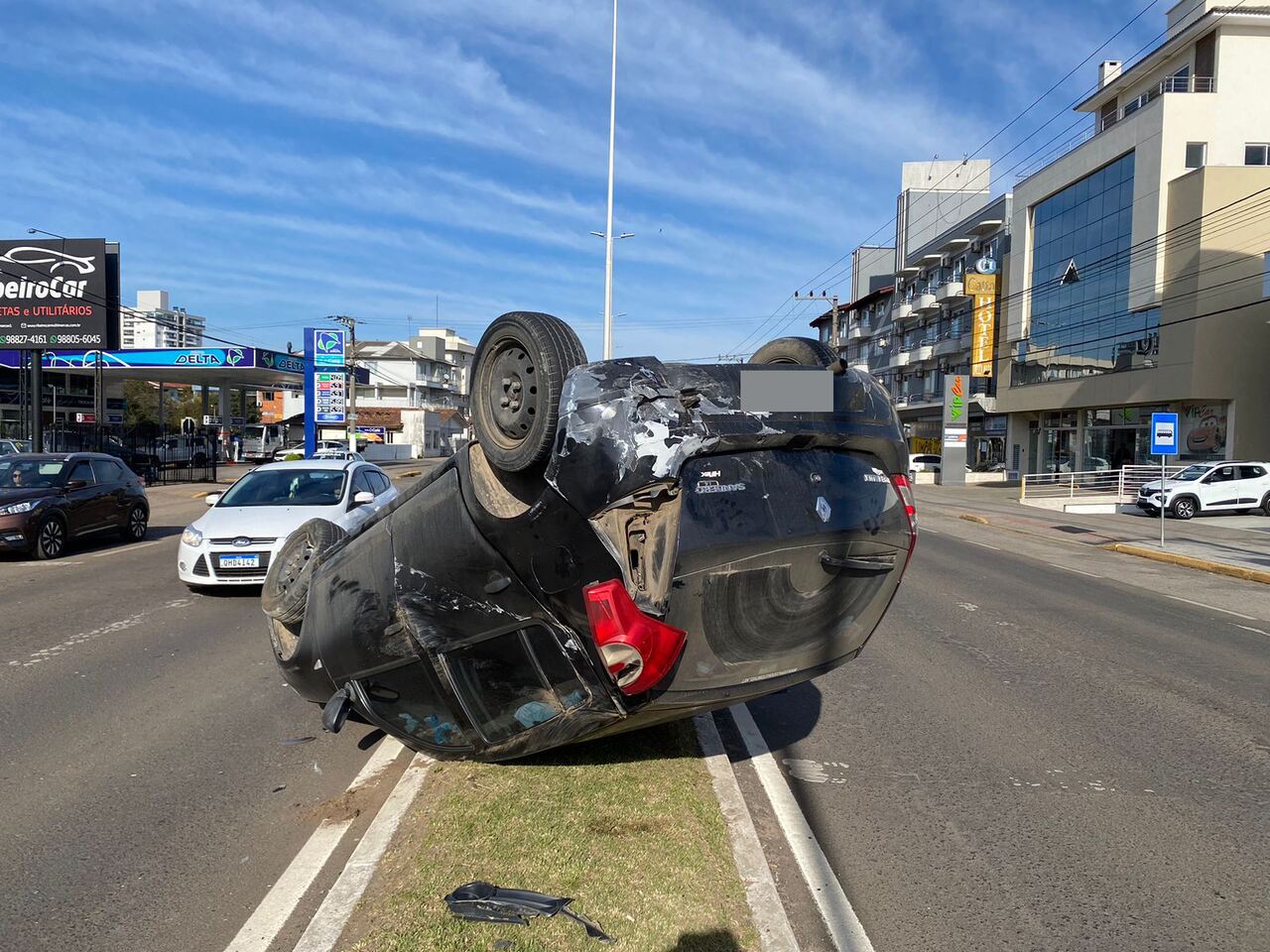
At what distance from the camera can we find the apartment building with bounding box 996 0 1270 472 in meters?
33.2

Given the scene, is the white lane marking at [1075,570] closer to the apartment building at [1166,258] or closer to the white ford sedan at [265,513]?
the white ford sedan at [265,513]

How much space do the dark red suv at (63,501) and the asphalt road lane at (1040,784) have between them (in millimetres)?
11727

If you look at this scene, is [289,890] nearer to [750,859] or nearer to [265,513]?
[750,859]

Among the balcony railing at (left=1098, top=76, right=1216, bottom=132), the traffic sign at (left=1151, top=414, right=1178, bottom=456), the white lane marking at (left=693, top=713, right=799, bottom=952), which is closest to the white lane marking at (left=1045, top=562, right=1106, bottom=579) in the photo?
the traffic sign at (left=1151, top=414, right=1178, bottom=456)

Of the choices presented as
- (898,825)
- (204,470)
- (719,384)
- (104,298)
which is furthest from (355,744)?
(204,470)

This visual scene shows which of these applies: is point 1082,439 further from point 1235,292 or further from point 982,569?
point 982,569

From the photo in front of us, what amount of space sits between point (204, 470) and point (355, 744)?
3482 centimetres

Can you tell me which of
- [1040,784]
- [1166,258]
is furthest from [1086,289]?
[1040,784]

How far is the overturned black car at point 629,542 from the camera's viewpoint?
287 centimetres

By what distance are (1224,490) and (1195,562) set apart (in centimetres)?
1258

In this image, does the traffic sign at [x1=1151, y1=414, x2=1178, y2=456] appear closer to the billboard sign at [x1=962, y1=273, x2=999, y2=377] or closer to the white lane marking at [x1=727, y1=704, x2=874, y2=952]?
the white lane marking at [x1=727, y1=704, x2=874, y2=952]

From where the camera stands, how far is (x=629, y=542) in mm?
2869

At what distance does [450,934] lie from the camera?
2.86 metres

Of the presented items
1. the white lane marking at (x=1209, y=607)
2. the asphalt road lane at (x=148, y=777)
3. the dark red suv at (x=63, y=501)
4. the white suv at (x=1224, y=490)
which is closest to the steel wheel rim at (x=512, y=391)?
the asphalt road lane at (x=148, y=777)
